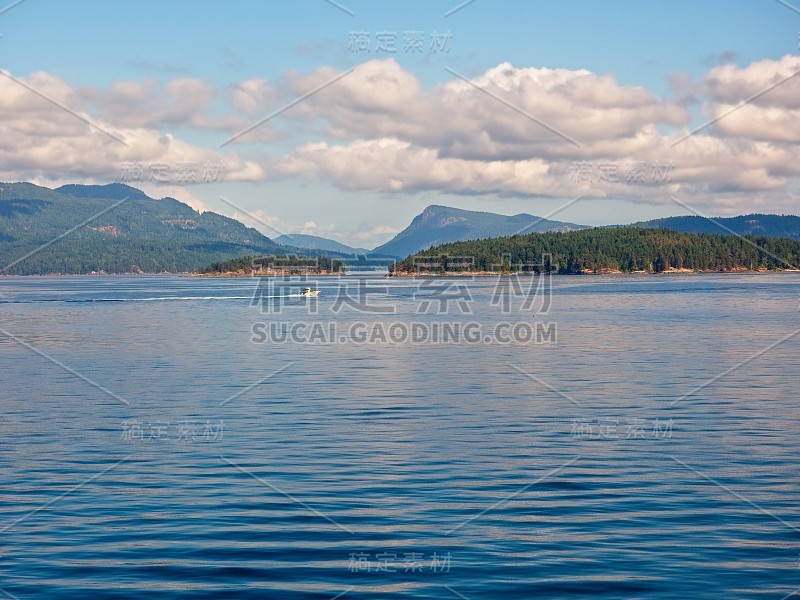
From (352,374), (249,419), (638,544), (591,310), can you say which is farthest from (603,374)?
(591,310)

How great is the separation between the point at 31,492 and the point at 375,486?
8166 mm

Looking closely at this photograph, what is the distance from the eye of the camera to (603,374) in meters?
44.6

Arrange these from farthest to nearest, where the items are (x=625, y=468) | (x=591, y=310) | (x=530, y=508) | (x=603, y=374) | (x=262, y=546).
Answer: (x=591, y=310) → (x=603, y=374) → (x=625, y=468) → (x=530, y=508) → (x=262, y=546)

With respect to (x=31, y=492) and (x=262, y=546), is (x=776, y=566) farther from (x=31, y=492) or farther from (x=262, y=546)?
(x=31, y=492)

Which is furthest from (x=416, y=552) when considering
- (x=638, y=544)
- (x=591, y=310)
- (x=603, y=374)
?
(x=591, y=310)

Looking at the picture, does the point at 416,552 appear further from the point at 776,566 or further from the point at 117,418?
the point at 117,418

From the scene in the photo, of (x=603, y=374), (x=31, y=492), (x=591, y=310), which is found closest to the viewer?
(x=31, y=492)

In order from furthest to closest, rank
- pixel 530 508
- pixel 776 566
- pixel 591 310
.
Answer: pixel 591 310 → pixel 530 508 → pixel 776 566

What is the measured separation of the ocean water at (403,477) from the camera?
653 inches

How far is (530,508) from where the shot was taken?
20438mm

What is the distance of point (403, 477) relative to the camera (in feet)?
76.2

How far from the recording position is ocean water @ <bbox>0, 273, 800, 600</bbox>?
16578mm

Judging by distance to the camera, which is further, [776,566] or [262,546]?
[262,546]

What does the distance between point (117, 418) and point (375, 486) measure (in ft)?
46.0
